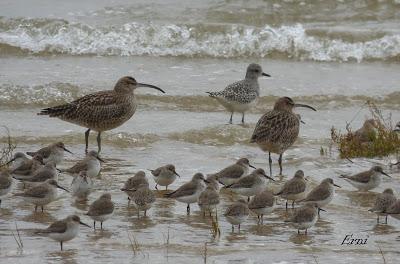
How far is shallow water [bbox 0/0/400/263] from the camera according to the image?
9508 mm

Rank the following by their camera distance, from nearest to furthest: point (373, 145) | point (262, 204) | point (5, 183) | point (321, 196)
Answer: point (262, 204)
point (5, 183)
point (321, 196)
point (373, 145)

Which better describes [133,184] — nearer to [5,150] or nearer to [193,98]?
[5,150]

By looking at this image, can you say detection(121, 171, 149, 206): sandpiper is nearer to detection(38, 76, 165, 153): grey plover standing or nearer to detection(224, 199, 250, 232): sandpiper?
detection(224, 199, 250, 232): sandpiper

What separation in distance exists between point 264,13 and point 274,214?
14.4 meters

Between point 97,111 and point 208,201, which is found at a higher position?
point 97,111

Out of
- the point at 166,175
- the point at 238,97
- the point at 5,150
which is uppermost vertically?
the point at 238,97

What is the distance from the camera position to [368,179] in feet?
38.3

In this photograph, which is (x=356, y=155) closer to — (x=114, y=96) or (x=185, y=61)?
(x=114, y=96)

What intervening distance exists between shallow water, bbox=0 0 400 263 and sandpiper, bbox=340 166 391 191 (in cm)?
16

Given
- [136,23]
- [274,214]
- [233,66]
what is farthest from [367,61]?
[274,214]

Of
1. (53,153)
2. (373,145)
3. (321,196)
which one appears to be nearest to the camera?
(321,196)

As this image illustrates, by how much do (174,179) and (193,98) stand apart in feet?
21.0

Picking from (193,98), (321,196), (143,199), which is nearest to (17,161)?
(143,199)

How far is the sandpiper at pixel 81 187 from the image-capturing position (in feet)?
36.4
